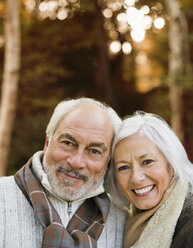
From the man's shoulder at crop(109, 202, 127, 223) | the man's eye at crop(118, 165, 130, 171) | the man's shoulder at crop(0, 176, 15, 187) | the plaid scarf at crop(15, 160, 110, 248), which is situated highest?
the man's eye at crop(118, 165, 130, 171)

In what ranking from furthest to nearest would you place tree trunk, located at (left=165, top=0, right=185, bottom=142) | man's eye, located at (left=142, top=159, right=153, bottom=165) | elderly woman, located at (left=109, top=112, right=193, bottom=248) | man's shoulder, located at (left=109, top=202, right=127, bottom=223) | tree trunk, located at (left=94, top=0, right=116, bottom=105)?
tree trunk, located at (left=94, top=0, right=116, bottom=105)
tree trunk, located at (left=165, top=0, right=185, bottom=142)
man's shoulder, located at (left=109, top=202, right=127, bottom=223)
man's eye, located at (left=142, top=159, right=153, bottom=165)
elderly woman, located at (left=109, top=112, right=193, bottom=248)

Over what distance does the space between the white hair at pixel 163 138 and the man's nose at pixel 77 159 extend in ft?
0.94

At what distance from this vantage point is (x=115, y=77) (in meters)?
16.4

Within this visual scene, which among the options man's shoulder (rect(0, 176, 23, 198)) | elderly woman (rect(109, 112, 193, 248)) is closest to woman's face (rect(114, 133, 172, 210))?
elderly woman (rect(109, 112, 193, 248))

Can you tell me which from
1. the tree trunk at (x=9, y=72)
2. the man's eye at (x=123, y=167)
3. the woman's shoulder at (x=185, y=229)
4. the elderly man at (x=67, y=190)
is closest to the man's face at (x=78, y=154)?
the elderly man at (x=67, y=190)

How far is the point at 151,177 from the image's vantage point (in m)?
2.66

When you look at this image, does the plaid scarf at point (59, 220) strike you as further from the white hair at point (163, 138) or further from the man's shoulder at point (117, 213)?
the white hair at point (163, 138)

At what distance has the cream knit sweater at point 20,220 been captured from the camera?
8.13 ft

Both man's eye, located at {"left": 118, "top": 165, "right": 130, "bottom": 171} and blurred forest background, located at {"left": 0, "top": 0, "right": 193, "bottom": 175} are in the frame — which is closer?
man's eye, located at {"left": 118, "top": 165, "right": 130, "bottom": 171}

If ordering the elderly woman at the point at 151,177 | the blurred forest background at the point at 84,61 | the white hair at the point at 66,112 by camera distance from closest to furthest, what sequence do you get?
1. the elderly woman at the point at 151,177
2. the white hair at the point at 66,112
3. the blurred forest background at the point at 84,61

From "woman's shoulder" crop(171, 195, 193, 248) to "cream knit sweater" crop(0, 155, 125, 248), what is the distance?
645 millimetres

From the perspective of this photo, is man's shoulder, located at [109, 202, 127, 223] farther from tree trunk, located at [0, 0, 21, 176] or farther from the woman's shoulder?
tree trunk, located at [0, 0, 21, 176]

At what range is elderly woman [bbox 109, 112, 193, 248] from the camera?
2561 mm

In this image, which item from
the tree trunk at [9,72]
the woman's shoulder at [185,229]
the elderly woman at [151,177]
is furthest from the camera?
the tree trunk at [9,72]
